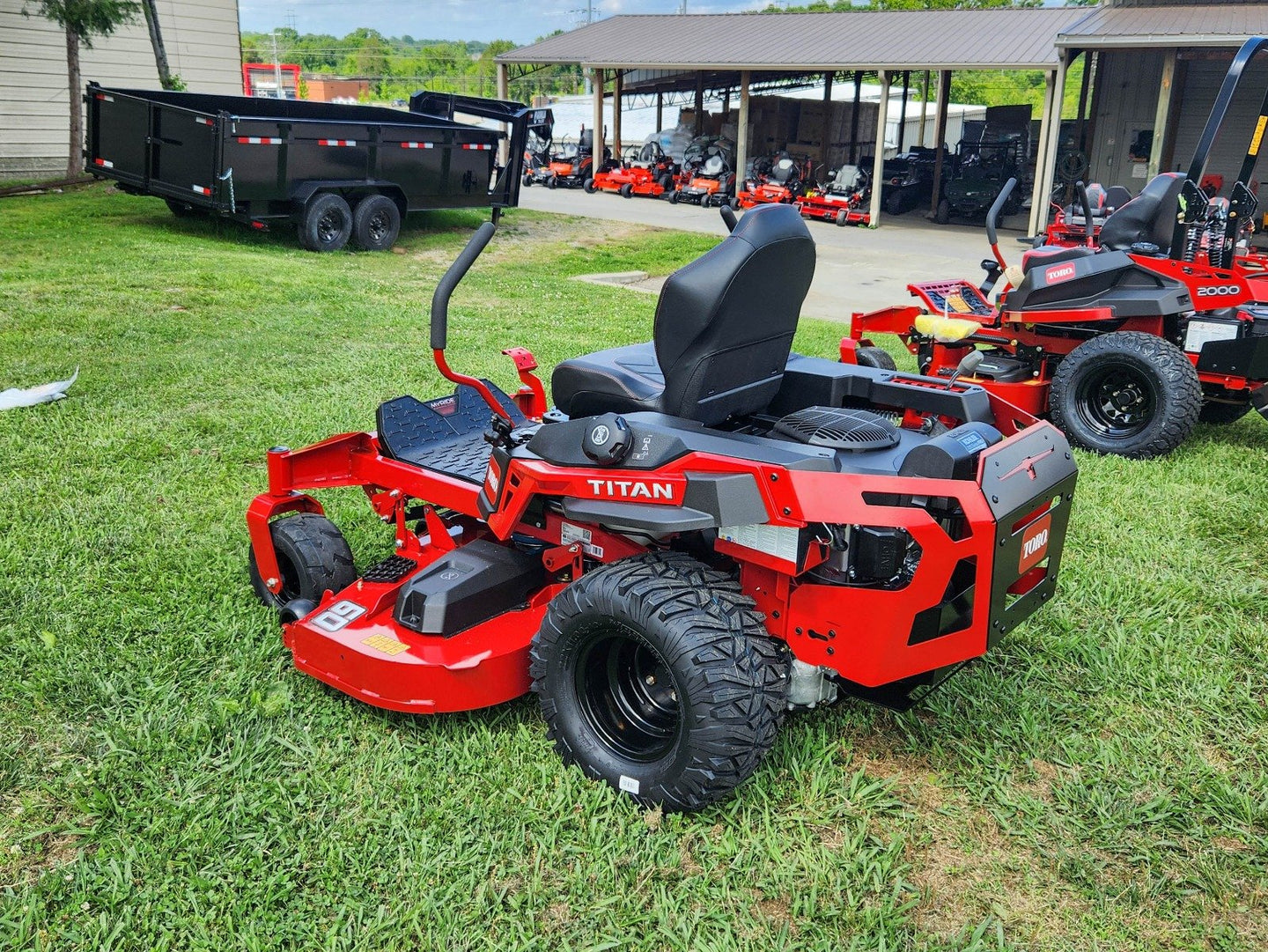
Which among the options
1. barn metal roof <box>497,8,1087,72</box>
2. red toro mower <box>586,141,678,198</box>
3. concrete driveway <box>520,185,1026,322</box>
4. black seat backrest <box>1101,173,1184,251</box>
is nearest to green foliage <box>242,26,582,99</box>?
barn metal roof <box>497,8,1087,72</box>

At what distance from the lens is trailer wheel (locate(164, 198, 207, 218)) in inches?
528

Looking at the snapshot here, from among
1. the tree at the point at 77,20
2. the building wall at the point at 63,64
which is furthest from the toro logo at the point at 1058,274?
the building wall at the point at 63,64

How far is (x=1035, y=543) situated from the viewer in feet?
10.1

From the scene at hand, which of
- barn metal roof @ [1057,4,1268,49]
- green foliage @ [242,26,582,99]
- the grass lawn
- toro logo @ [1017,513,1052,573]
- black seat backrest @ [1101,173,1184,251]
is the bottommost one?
the grass lawn

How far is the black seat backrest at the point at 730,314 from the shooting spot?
317 centimetres

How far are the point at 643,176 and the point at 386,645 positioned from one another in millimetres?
21708

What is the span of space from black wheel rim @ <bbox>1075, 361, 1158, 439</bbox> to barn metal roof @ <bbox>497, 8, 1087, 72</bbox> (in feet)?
44.5

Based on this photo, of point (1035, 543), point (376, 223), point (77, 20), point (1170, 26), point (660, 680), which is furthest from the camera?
point (1170, 26)

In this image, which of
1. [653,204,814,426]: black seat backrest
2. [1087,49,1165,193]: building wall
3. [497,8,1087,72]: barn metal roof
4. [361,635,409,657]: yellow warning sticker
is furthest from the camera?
[1087,49,1165,193]: building wall

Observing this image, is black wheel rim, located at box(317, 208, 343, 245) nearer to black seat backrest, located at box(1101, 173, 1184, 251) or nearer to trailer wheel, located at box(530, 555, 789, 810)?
black seat backrest, located at box(1101, 173, 1184, 251)

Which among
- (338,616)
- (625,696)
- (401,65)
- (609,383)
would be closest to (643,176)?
(609,383)

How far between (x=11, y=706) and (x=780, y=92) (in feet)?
122

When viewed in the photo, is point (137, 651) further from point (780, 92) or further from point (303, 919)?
point (780, 92)

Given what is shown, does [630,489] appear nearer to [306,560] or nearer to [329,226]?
[306,560]
